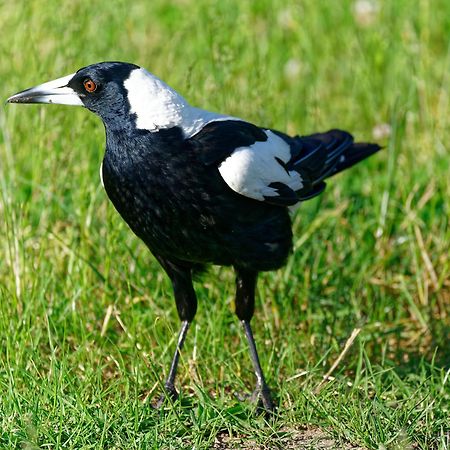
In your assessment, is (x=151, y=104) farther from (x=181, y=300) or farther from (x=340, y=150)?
(x=340, y=150)

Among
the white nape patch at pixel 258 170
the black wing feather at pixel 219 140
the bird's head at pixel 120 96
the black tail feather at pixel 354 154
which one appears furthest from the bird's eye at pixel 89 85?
the black tail feather at pixel 354 154

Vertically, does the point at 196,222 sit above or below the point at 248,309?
above

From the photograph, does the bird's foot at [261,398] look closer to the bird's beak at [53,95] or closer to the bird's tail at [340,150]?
the bird's tail at [340,150]

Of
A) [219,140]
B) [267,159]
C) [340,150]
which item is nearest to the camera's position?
[219,140]

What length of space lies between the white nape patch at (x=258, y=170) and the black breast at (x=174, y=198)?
0.16 feet

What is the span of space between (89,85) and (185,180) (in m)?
0.55

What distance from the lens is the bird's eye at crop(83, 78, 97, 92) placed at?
3.60m

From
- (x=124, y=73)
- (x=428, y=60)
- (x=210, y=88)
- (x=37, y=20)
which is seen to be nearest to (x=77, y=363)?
(x=124, y=73)

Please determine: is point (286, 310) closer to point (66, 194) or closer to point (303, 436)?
point (303, 436)

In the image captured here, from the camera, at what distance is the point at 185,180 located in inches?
134

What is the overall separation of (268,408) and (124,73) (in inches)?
52.5

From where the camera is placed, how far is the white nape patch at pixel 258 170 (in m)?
3.46

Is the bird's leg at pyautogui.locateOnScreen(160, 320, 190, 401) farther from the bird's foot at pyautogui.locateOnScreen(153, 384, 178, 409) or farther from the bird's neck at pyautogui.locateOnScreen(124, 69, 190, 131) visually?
the bird's neck at pyautogui.locateOnScreen(124, 69, 190, 131)

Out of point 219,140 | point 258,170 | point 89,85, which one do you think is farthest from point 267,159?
point 89,85
